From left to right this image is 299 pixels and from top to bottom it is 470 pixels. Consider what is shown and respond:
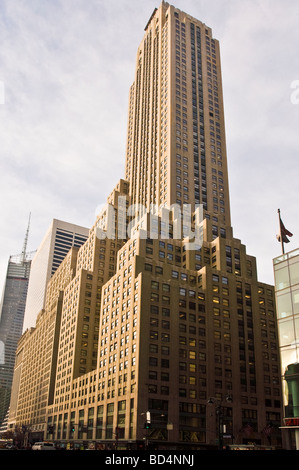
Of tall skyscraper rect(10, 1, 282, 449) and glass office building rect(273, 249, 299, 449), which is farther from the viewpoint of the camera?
tall skyscraper rect(10, 1, 282, 449)

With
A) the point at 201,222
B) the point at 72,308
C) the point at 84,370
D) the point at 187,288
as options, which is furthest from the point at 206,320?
the point at 72,308

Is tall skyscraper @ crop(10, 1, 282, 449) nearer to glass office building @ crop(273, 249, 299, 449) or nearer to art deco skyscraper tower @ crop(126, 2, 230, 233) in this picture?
art deco skyscraper tower @ crop(126, 2, 230, 233)

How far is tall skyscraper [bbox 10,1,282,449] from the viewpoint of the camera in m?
88.1

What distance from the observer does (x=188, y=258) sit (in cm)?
11231

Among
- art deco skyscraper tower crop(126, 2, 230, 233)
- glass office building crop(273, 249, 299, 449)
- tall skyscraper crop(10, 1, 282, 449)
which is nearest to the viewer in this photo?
glass office building crop(273, 249, 299, 449)

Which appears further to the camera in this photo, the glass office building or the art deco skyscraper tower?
the art deco skyscraper tower

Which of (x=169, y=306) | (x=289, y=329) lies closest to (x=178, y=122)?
(x=169, y=306)

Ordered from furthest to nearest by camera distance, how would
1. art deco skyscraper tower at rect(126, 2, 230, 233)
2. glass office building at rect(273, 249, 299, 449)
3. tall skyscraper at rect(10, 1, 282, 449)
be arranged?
art deco skyscraper tower at rect(126, 2, 230, 233)
tall skyscraper at rect(10, 1, 282, 449)
glass office building at rect(273, 249, 299, 449)

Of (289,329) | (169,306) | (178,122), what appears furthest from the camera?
(178,122)

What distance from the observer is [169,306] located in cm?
9550

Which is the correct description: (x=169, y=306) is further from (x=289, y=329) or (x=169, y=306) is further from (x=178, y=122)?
(x=178, y=122)

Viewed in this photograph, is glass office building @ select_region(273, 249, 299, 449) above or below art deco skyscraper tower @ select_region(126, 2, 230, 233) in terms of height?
below

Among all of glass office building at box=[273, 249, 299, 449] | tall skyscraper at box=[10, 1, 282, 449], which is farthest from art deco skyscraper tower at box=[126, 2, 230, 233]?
glass office building at box=[273, 249, 299, 449]

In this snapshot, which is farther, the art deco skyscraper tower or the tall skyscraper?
the art deco skyscraper tower
